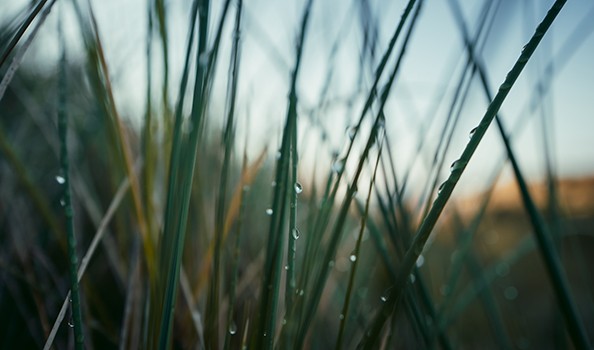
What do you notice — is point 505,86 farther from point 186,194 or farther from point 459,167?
point 186,194

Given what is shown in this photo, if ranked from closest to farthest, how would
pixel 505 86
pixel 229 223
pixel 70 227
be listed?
pixel 505 86
pixel 70 227
pixel 229 223

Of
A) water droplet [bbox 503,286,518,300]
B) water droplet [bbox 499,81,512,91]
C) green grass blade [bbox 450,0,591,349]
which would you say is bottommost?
green grass blade [bbox 450,0,591,349]

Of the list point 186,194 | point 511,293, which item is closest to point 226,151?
point 186,194

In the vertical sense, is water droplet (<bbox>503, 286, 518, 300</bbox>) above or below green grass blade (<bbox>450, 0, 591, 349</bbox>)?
above

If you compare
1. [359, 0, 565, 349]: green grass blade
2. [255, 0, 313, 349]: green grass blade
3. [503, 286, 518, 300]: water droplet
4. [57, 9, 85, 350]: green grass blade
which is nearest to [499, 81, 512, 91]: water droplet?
[359, 0, 565, 349]: green grass blade

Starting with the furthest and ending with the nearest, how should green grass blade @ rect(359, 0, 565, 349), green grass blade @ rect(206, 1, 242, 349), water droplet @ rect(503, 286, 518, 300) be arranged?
water droplet @ rect(503, 286, 518, 300) < green grass blade @ rect(206, 1, 242, 349) < green grass blade @ rect(359, 0, 565, 349)

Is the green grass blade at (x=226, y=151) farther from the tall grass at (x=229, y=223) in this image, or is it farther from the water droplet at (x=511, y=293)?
the water droplet at (x=511, y=293)

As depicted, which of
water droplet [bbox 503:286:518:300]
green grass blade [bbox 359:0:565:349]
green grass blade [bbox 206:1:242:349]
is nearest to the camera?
green grass blade [bbox 359:0:565:349]

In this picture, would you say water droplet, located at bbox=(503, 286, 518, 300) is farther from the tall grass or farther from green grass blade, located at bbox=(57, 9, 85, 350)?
green grass blade, located at bbox=(57, 9, 85, 350)

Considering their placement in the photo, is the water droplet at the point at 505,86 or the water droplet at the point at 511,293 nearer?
the water droplet at the point at 505,86

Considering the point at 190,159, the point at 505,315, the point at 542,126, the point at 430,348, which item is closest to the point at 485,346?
the point at 505,315

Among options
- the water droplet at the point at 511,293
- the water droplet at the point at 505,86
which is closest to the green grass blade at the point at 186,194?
the water droplet at the point at 505,86
